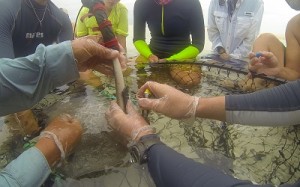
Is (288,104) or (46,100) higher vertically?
(288,104)

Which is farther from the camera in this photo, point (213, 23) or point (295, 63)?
point (213, 23)

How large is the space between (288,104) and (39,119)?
1815 millimetres

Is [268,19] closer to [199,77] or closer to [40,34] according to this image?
[199,77]

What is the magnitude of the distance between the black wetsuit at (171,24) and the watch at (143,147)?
293 centimetres

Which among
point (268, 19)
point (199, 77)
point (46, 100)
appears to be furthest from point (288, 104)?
point (268, 19)

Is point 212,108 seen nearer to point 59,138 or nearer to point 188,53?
point 59,138

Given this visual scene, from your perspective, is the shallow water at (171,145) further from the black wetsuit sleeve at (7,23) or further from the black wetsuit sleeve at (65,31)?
the black wetsuit sleeve at (65,31)

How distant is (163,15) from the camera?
4203 millimetres

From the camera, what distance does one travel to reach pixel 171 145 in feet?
6.92

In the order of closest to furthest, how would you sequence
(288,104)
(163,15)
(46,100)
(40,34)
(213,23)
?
(288,104), (46,100), (40,34), (163,15), (213,23)

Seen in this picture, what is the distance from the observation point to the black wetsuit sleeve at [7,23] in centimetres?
272

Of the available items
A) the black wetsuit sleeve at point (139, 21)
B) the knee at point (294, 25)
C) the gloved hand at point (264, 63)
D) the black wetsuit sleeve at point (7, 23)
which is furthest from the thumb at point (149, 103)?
the black wetsuit sleeve at point (139, 21)

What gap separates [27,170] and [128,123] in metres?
0.58

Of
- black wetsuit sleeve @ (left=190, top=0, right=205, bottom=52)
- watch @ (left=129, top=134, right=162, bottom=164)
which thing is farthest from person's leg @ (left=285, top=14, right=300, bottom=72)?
watch @ (left=129, top=134, right=162, bottom=164)
